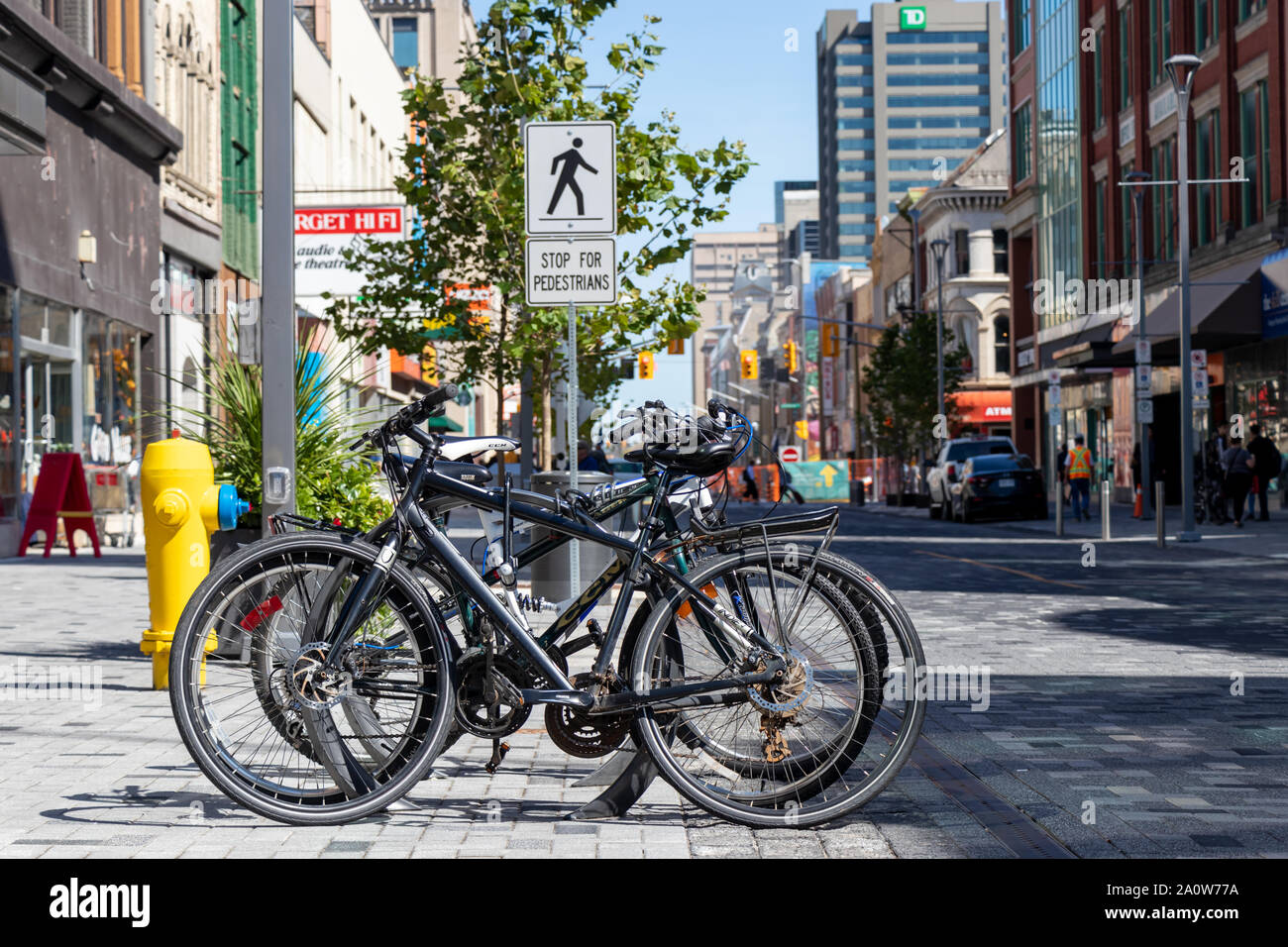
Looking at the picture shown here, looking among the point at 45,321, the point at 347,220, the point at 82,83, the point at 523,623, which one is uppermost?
the point at 82,83

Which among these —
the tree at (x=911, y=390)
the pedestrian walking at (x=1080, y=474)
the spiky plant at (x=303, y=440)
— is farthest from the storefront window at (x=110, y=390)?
the tree at (x=911, y=390)

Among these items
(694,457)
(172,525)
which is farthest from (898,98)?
(694,457)

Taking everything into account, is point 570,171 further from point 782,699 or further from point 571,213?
point 782,699

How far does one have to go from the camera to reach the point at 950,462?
3819 cm

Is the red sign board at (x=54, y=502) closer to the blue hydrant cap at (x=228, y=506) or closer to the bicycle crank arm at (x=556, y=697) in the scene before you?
the blue hydrant cap at (x=228, y=506)

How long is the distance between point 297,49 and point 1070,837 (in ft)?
126

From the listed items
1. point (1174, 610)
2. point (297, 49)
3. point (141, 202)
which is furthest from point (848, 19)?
point (1174, 610)

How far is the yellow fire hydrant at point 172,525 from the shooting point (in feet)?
27.7

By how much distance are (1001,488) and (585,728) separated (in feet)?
101

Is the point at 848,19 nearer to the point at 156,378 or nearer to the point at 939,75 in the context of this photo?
the point at 939,75

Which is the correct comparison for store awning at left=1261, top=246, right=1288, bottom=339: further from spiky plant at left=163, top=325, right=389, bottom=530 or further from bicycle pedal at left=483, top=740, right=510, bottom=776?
bicycle pedal at left=483, top=740, right=510, bottom=776

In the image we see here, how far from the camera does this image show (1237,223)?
34531 mm

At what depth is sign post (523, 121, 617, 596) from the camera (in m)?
9.22

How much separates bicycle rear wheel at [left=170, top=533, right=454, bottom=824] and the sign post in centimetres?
424
